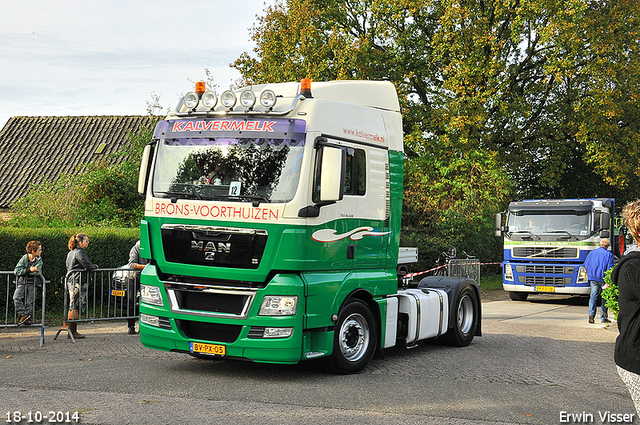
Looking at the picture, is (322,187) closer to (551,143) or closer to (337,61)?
(337,61)

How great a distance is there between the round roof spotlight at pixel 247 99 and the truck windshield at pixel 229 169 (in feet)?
1.44

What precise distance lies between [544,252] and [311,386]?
41.7ft

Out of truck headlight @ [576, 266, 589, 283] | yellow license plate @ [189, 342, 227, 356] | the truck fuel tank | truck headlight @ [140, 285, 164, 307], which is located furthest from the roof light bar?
truck headlight @ [576, 266, 589, 283]

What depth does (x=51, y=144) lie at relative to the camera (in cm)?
2883

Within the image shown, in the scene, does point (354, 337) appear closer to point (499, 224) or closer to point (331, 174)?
point (331, 174)

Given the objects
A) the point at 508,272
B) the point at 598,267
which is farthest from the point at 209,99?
the point at 508,272

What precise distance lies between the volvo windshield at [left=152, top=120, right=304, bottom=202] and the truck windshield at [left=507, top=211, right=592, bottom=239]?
12.7 meters

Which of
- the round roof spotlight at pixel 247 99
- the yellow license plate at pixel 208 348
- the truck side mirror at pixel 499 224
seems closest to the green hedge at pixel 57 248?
the yellow license plate at pixel 208 348

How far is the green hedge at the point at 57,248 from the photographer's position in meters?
13.4

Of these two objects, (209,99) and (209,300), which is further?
(209,99)

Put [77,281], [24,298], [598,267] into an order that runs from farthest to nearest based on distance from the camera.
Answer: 1. [598,267]
2. [77,281]
3. [24,298]

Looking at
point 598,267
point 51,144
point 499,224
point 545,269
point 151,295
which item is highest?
point 51,144

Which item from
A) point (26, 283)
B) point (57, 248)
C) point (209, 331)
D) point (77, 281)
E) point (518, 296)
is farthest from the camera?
point (518, 296)

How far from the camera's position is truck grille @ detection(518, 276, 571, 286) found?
18.6 metres
